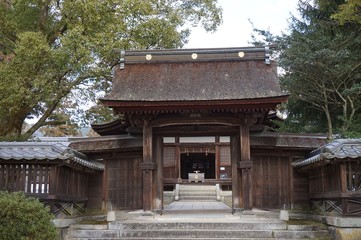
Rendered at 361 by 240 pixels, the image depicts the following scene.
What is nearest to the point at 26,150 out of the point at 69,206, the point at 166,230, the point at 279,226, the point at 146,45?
the point at 69,206

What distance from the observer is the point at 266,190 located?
1359 centimetres

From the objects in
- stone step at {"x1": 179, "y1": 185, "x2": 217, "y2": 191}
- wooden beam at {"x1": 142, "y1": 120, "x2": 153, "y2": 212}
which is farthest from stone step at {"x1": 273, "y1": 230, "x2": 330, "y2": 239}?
stone step at {"x1": 179, "y1": 185, "x2": 217, "y2": 191}

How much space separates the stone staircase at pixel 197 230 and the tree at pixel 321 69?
5.91 m

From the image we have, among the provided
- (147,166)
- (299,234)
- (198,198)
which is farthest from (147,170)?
(198,198)

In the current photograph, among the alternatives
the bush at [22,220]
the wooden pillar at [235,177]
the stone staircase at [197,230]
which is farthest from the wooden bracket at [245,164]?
the bush at [22,220]

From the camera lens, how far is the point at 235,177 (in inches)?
517

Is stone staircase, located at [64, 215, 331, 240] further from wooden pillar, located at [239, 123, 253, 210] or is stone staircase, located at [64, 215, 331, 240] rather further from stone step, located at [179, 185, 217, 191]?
stone step, located at [179, 185, 217, 191]

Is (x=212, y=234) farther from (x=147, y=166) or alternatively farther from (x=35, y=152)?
(x=35, y=152)

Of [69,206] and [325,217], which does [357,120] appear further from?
[69,206]

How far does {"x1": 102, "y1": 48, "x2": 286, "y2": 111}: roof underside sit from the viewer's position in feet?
40.1

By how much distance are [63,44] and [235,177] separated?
8380 mm

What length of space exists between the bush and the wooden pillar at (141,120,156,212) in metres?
4.23

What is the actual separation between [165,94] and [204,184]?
13.8 meters

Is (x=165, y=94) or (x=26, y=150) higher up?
(x=165, y=94)
